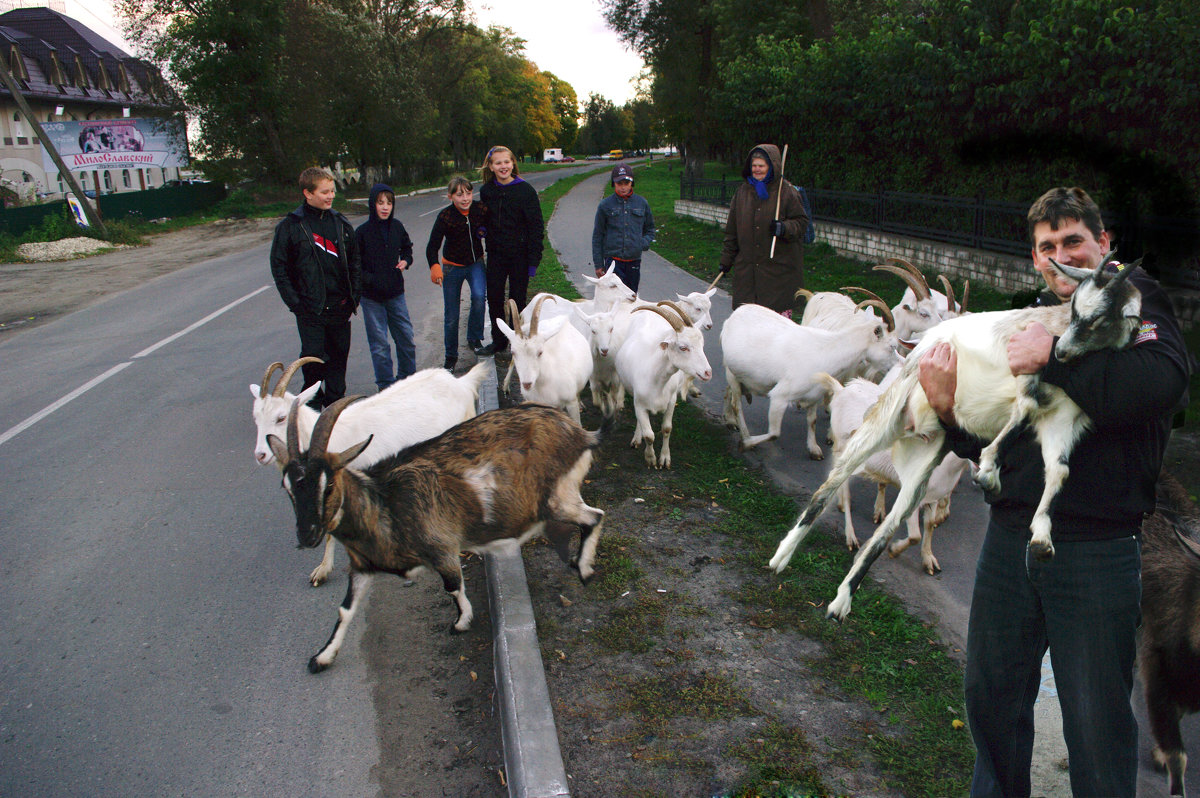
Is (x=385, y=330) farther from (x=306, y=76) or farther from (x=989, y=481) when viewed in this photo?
(x=306, y=76)

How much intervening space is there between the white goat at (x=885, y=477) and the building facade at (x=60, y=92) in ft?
102

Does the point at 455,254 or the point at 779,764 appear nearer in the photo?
the point at 779,764

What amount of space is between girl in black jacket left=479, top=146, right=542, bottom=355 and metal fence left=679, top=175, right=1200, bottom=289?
6498 mm

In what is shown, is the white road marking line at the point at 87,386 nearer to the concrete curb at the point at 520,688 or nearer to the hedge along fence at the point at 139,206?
the concrete curb at the point at 520,688

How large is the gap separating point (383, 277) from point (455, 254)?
4.80ft

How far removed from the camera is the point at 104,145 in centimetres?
2578

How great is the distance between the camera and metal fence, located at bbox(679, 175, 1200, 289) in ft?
27.1

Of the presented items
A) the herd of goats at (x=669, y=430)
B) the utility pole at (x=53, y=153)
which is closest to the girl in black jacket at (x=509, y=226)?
the herd of goats at (x=669, y=430)

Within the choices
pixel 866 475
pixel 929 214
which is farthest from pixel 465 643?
pixel 929 214

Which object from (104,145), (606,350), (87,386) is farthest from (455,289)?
(104,145)

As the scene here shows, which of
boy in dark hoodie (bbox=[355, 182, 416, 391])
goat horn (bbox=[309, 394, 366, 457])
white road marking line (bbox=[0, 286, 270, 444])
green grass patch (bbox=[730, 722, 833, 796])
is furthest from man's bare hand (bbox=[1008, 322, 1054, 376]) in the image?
white road marking line (bbox=[0, 286, 270, 444])

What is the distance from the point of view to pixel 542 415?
4.62 meters

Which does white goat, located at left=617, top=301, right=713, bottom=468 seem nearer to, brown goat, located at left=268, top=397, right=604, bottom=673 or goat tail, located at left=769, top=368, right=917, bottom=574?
brown goat, located at left=268, top=397, right=604, bottom=673

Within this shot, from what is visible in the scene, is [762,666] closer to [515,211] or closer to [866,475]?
[866,475]
